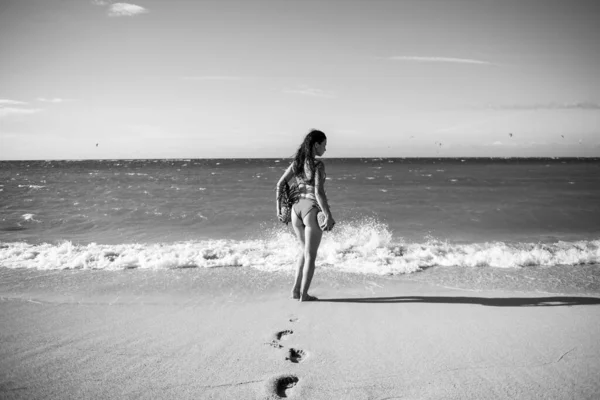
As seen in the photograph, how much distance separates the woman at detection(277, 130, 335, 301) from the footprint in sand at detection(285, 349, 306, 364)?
116cm

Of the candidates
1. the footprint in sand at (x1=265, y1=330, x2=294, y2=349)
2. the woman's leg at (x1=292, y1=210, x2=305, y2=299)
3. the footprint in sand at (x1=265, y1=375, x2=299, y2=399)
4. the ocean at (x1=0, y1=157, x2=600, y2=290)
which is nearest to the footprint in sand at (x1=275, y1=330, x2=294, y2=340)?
the footprint in sand at (x1=265, y1=330, x2=294, y2=349)

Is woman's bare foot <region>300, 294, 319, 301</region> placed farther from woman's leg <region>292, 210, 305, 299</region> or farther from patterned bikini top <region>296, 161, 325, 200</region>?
patterned bikini top <region>296, 161, 325, 200</region>

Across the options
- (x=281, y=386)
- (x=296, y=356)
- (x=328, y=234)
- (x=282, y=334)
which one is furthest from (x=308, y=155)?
(x=328, y=234)

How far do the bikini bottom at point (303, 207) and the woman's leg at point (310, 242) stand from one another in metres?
0.04

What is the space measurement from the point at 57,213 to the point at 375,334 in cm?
1517

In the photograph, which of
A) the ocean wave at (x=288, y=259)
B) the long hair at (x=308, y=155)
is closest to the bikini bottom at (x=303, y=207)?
the long hair at (x=308, y=155)

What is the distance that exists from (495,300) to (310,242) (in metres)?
2.73

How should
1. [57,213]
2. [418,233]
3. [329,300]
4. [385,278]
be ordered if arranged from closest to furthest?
[329,300] → [385,278] → [418,233] → [57,213]

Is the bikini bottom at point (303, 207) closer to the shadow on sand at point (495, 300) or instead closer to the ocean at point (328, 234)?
the shadow on sand at point (495, 300)

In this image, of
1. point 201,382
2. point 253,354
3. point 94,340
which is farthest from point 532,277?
point 94,340

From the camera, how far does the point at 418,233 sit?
34.7ft

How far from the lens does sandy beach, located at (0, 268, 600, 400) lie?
101 inches

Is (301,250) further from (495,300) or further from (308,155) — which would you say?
(495,300)

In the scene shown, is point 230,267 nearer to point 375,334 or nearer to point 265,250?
point 265,250
